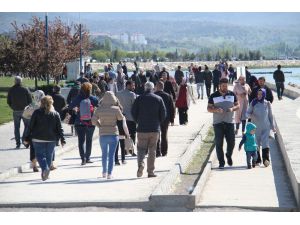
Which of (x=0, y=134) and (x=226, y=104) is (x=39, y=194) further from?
(x=0, y=134)

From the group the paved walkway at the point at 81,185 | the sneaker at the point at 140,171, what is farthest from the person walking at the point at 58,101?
the sneaker at the point at 140,171

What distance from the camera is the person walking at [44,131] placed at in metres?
15.9

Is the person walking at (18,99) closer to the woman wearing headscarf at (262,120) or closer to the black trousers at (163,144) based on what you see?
the black trousers at (163,144)

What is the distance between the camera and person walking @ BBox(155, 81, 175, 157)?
1930 cm

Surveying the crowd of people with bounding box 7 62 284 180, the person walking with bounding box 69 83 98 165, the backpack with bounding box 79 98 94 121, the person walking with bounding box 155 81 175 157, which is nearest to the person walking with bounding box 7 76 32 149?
the crowd of people with bounding box 7 62 284 180

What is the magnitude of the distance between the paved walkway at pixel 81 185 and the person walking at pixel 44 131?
1.27 ft

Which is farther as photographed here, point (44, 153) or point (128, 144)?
point (128, 144)

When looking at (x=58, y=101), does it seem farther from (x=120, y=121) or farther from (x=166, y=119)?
(x=120, y=121)

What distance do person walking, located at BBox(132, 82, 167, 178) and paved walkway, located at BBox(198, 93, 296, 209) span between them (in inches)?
43.4

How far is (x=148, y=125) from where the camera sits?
1622cm

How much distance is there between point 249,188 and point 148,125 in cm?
223

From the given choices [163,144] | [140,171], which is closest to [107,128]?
[140,171]
